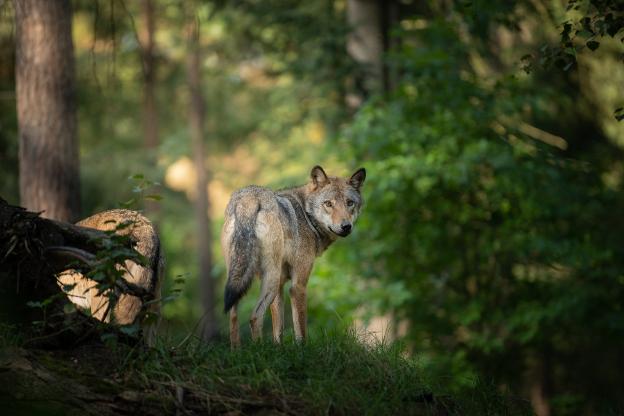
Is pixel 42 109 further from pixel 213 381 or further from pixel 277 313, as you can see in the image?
pixel 213 381

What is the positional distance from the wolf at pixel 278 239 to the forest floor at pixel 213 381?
2.83 feet

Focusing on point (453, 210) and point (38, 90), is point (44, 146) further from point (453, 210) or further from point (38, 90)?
point (453, 210)

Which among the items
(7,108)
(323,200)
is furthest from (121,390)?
(7,108)

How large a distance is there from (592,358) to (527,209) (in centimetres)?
883

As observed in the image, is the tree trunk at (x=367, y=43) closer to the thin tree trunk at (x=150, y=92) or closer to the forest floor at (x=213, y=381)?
the thin tree trunk at (x=150, y=92)

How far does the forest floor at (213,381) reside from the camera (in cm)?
458

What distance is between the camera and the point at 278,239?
23.7 ft

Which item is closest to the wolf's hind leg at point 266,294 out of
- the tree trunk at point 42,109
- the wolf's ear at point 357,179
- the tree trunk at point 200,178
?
the wolf's ear at point 357,179

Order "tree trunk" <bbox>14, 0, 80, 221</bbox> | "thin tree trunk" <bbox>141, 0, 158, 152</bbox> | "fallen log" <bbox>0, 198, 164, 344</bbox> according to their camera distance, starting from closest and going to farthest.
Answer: "fallen log" <bbox>0, 198, 164, 344</bbox>
"tree trunk" <bbox>14, 0, 80, 221</bbox>
"thin tree trunk" <bbox>141, 0, 158, 152</bbox>

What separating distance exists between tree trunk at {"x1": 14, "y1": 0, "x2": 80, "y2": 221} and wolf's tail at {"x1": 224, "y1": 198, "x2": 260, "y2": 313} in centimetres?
238

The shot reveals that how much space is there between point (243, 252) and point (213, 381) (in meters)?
2.01

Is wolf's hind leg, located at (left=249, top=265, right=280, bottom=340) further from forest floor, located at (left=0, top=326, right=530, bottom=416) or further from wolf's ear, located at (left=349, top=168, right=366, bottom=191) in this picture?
wolf's ear, located at (left=349, top=168, right=366, bottom=191)

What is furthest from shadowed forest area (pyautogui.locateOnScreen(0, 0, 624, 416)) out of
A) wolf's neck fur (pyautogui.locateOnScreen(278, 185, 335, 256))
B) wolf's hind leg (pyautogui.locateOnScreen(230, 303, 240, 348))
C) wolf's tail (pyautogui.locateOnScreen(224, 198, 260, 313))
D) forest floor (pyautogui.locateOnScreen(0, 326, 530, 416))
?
wolf's neck fur (pyautogui.locateOnScreen(278, 185, 335, 256))

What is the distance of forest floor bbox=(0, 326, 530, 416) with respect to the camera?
4.58 m
